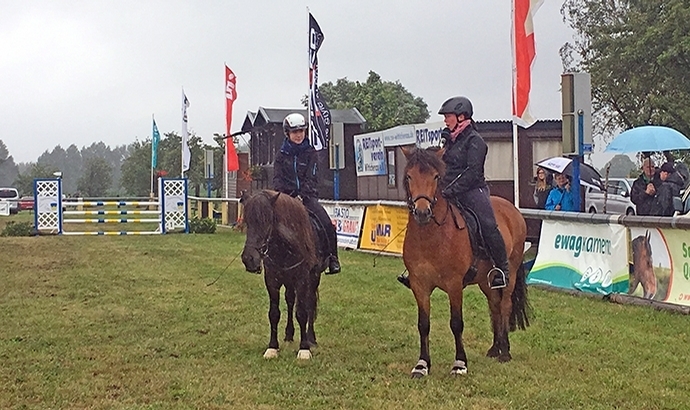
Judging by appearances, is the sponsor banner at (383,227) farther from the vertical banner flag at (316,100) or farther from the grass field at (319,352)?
the grass field at (319,352)

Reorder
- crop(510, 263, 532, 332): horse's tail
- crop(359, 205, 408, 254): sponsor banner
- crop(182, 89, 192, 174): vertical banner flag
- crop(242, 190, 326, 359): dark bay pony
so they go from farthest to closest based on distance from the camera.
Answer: crop(182, 89, 192, 174): vertical banner flag < crop(359, 205, 408, 254): sponsor banner < crop(510, 263, 532, 332): horse's tail < crop(242, 190, 326, 359): dark bay pony

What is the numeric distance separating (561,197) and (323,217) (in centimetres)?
660

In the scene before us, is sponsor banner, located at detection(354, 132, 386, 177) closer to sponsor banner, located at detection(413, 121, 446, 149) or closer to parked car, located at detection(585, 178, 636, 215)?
sponsor banner, located at detection(413, 121, 446, 149)

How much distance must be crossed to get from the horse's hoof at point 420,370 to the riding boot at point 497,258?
97 cm

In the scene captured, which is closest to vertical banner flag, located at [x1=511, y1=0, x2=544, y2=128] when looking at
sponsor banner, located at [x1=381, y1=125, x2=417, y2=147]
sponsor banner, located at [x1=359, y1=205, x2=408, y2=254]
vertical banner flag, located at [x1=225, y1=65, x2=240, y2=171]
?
sponsor banner, located at [x1=359, y1=205, x2=408, y2=254]

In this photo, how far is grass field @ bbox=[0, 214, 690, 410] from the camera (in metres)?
6.42

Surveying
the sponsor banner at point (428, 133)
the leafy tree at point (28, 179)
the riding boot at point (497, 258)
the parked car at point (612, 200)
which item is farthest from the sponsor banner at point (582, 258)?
the leafy tree at point (28, 179)

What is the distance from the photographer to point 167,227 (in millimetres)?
26734

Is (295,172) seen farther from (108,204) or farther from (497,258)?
(108,204)

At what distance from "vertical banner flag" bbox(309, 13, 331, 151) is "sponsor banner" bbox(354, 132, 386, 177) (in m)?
5.51

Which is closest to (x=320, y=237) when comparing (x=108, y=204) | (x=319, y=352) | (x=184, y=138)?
(x=319, y=352)

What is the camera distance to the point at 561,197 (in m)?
13.9

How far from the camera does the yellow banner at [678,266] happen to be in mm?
9945

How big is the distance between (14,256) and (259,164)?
19409 mm
